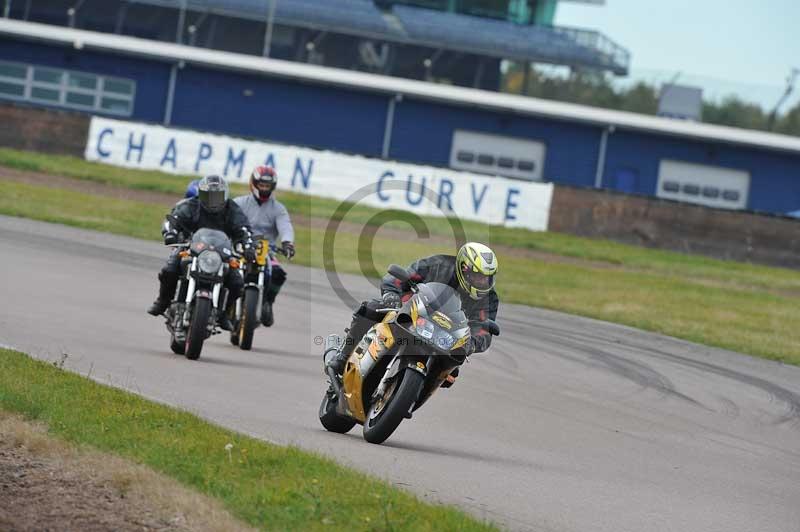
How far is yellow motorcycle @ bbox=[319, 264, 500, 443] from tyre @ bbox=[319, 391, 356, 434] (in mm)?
154

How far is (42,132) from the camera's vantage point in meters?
36.1

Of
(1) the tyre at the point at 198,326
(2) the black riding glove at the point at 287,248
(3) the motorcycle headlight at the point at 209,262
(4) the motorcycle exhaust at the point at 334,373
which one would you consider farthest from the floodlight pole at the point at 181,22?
(4) the motorcycle exhaust at the point at 334,373

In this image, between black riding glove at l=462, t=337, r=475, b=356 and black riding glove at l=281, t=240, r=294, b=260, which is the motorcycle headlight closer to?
black riding glove at l=281, t=240, r=294, b=260

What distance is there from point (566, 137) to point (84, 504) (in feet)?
146

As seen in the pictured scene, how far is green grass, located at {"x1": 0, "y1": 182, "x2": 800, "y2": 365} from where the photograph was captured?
77.9 feet

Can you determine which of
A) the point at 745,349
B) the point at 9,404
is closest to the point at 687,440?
the point at 9,404

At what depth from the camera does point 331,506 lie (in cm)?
728

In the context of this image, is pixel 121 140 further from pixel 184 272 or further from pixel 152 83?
pixel 184 272

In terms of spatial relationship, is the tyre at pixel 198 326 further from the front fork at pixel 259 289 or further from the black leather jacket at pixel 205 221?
the front fork at pixel 259 289

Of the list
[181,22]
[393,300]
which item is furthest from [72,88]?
[393,300]

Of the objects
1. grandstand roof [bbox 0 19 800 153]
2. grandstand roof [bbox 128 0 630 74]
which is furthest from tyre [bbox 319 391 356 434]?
grandstand roof [bbox 128 0 630 74]

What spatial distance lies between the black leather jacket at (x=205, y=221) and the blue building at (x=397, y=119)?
35.7 m

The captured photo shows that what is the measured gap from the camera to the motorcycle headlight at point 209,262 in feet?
43.9

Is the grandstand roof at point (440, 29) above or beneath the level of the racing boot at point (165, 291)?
above
